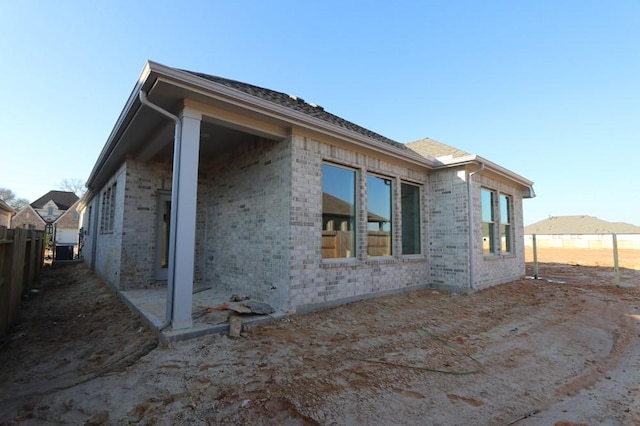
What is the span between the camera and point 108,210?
31.7 feet

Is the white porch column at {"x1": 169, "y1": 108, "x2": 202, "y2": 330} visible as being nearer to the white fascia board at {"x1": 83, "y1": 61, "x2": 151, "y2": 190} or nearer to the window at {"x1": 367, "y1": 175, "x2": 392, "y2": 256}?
the white fascia board at {"x1": 83, "y1": 61, "x2": 151, "y2": 190}

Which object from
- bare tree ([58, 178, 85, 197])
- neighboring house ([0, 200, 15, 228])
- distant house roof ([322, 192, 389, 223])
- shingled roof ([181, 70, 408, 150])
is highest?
bare tree ([58, 178, 85, 197])

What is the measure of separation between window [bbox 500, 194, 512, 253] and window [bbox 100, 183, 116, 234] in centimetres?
1191

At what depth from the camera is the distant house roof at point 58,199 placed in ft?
129

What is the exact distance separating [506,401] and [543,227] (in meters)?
72.5

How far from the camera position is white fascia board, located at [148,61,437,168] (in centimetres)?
380

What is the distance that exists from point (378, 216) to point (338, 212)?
4.42 ft

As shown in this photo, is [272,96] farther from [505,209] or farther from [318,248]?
[505,209]

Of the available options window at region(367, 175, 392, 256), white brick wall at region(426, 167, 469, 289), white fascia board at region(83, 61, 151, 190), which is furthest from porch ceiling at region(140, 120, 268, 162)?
white brick wall at region(426, 167, 469, 289)

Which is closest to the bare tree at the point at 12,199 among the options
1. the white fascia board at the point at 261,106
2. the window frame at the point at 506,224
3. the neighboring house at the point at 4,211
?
the neighboring house at the point at 4,211

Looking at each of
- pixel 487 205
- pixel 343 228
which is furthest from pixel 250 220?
pixel 487 205

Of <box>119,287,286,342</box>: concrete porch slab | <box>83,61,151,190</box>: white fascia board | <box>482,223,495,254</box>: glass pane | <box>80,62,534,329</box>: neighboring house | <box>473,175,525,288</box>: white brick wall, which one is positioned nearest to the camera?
<box>83,61,151,190</box>: white fascia board

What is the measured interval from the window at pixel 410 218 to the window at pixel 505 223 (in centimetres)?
352

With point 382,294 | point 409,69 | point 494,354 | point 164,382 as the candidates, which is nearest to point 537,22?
point 409,69
